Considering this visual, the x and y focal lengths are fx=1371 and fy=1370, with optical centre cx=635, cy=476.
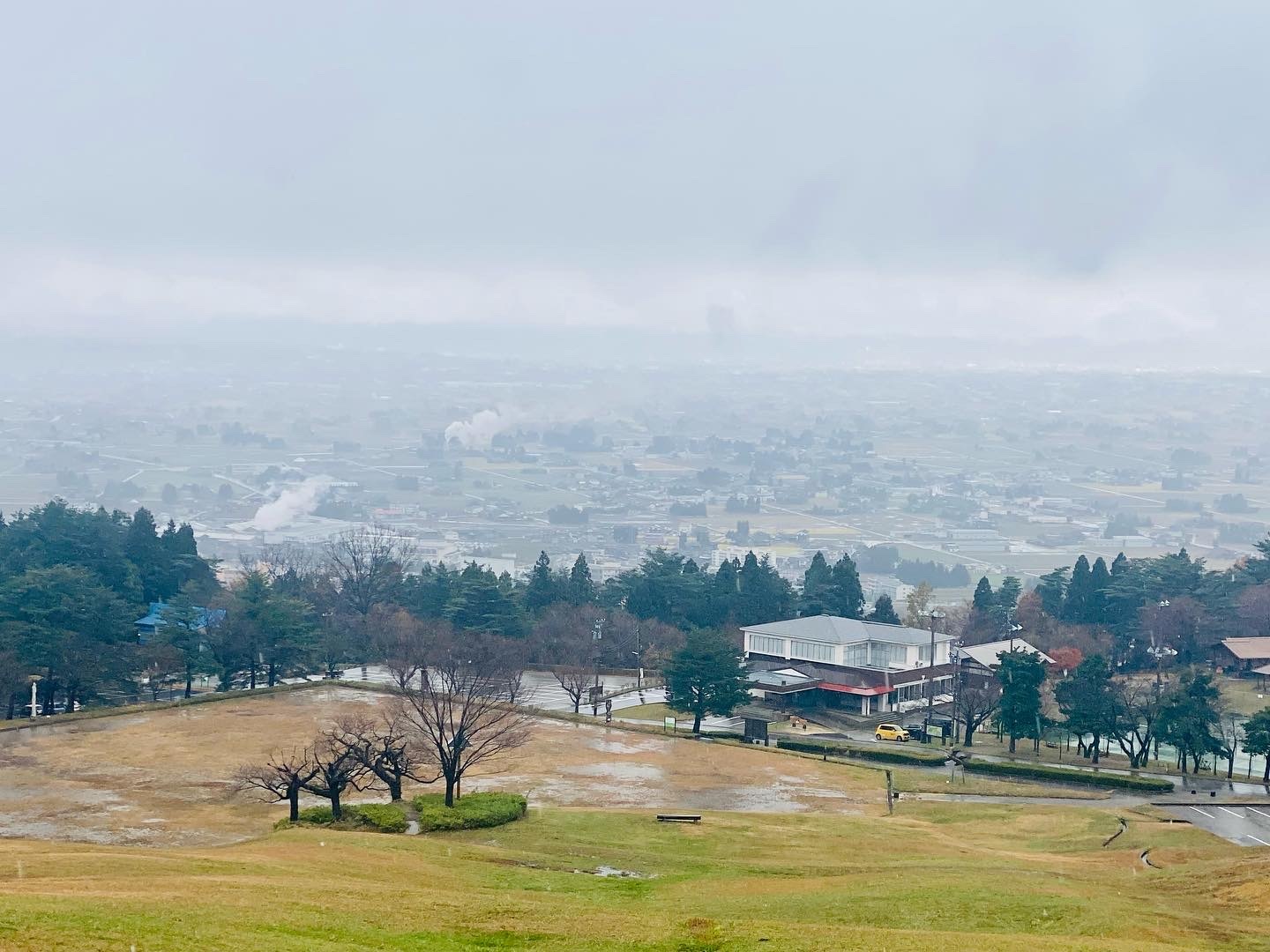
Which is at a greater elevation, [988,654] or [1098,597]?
[1098,597]

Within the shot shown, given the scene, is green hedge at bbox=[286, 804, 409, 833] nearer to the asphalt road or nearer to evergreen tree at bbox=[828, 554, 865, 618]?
the asphalt road

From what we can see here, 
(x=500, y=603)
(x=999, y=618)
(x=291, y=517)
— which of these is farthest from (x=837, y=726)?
(x=291, y=517)

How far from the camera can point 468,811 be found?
29.5 metres

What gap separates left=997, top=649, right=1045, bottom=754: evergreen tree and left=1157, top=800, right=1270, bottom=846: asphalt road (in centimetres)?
883

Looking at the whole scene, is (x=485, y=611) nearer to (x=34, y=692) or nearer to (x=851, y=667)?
(x=851, y=667)

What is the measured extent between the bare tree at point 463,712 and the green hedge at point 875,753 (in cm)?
924

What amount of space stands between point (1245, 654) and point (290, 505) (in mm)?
133681

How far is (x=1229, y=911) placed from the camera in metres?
20.7

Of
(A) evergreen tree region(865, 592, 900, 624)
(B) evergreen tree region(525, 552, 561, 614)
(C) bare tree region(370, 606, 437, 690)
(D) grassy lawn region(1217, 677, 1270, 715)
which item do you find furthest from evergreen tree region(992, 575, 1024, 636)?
(C) bare tree region(370, 606, 437, 690)

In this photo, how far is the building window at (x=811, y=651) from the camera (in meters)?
57.0

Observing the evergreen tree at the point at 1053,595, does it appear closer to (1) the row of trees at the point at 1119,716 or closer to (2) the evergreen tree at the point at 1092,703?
(1) the row of trees at the point at 1119,716

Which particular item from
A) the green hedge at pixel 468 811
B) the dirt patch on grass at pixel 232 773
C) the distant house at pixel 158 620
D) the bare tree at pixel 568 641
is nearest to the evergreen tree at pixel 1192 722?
the dirt patch on grass at pixel 232 773

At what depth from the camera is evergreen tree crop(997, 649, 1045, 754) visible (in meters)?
46.1

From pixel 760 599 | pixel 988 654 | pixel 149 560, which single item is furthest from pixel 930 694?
pixel 149 560
